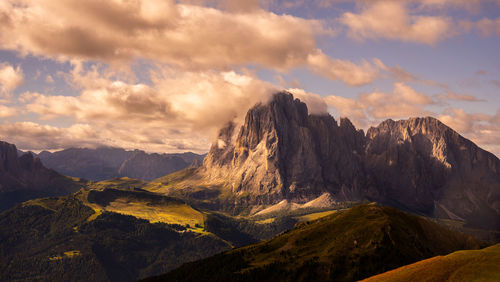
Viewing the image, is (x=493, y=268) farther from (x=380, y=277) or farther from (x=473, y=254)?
(x=380, y=277)

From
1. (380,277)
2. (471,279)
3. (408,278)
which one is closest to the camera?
(471,279)

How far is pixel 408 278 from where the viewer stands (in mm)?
141250

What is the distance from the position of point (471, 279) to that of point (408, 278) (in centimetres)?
2185

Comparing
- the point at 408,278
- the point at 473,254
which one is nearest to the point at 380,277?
the point at 408,278

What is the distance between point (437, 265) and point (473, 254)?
15015 millimetres

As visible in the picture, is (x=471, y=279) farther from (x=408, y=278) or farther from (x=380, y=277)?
(x=380, y=277)

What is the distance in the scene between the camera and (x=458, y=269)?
134m

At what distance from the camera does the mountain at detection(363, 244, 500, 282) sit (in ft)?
418

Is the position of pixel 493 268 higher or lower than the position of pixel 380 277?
higher

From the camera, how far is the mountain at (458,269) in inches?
5015

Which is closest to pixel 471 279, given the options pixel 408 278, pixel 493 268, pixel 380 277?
pixel 493 268

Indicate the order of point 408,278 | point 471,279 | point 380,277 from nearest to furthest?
point 471,279, point 408,278, point 380,277

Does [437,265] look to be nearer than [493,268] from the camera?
No

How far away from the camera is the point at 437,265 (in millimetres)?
141875
